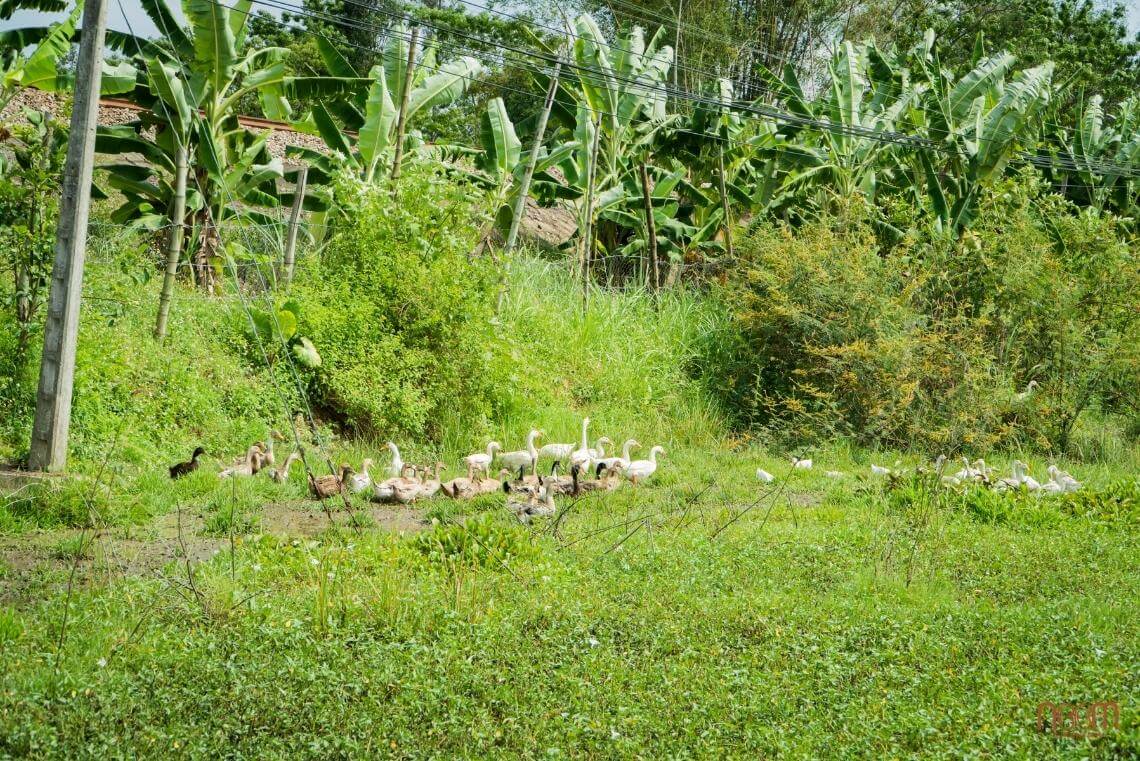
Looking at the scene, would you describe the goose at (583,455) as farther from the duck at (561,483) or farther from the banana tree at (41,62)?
the banana tree at (41,62)

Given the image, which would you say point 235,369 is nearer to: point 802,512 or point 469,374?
point 469,374

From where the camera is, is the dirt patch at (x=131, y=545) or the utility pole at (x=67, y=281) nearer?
the dirt patch at (x=131, y=545)

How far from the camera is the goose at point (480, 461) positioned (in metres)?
10.5

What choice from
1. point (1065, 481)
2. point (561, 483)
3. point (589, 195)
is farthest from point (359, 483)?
point (589, 195)

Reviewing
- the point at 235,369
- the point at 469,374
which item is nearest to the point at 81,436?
the point at 235,369

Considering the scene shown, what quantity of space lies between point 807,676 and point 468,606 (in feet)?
6.71

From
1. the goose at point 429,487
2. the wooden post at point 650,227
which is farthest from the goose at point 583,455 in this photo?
the wooden post at point 650,227

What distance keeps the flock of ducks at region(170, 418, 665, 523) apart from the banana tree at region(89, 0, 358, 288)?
122 inches

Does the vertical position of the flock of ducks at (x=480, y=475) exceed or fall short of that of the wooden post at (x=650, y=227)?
it falls short

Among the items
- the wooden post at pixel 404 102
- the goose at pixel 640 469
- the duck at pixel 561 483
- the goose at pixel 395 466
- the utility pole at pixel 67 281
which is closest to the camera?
the utility pole at pixel 67 281

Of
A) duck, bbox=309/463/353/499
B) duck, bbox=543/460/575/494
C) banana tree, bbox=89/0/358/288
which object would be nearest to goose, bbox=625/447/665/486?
duck, bbox=543/460/575/494

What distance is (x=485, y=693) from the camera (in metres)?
5.45

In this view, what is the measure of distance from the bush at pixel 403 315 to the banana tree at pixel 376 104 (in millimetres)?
1197

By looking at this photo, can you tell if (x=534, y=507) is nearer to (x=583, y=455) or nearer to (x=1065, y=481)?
Answer: (x=583, y=455)
